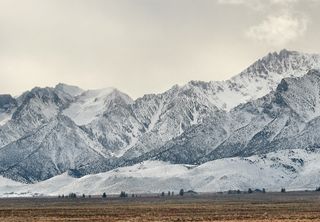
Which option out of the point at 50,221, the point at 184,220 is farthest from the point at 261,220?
the point at 50,221

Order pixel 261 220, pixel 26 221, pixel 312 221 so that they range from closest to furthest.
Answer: pixel 312 221 < pixel 261 220 < pixel 26 221

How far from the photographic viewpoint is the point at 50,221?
14325cm

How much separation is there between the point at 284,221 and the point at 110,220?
34.6 meters

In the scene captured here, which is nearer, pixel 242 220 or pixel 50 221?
pixel 242 220

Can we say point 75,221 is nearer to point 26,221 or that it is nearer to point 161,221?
point 26,221

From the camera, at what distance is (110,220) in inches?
5635

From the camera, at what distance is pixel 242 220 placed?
13338 centimetres

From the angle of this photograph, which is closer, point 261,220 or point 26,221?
point 261,220

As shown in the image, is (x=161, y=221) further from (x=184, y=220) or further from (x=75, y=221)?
(x=75, y=221)

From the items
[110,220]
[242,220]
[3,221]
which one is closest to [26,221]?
[3,221]

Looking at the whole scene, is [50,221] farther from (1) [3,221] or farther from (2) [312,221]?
(2) [312,221]

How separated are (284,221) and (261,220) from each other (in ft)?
18.5

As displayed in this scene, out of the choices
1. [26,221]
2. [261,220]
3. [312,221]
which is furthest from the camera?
[26,221]

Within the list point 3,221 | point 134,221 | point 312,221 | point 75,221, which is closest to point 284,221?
point 312,221
